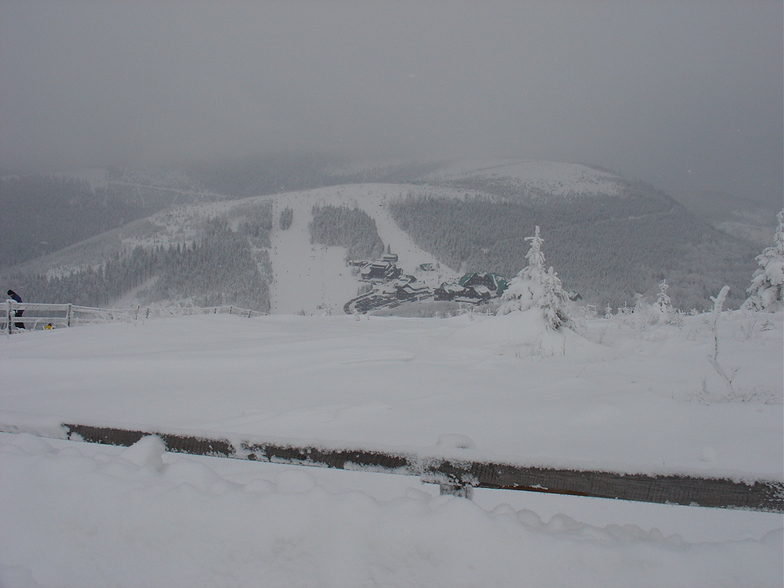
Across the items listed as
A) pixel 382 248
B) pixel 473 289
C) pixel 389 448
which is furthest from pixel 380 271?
pixel 389 448

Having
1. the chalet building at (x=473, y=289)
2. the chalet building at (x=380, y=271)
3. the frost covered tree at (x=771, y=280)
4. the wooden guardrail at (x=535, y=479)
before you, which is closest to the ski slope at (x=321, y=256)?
the chalet building at (x=380, y=271)

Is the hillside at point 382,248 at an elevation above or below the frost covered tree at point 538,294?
above

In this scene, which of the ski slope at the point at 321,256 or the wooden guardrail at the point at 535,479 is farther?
the ski slope at the point at 321,256

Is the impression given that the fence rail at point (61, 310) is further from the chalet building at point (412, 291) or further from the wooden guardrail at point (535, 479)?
the chalet building at point (412, 291)

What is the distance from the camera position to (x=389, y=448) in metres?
1.89

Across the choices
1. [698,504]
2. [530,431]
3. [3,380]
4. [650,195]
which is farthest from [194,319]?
[650,195]

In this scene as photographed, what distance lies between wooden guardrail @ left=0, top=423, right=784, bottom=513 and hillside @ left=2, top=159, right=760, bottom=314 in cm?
7074

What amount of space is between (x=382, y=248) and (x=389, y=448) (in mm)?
108320

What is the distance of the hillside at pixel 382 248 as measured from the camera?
84.6m

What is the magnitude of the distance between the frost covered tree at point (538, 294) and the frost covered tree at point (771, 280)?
9.88m

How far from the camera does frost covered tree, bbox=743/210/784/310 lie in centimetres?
1522

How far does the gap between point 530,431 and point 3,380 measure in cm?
867

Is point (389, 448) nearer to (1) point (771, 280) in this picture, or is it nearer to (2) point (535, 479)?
(2) point (535, 479)

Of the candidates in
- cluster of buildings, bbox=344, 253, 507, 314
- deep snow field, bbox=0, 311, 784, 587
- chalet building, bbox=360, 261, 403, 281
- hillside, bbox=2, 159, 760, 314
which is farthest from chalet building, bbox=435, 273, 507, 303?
deep snow field, bbox=0, 311, 784, 587
